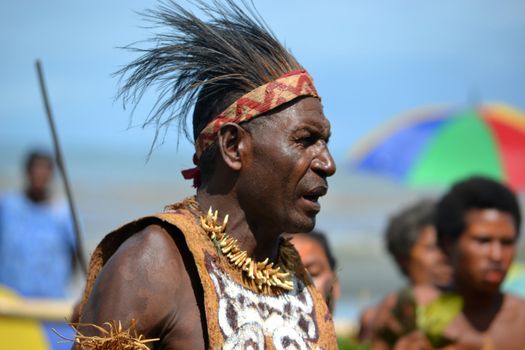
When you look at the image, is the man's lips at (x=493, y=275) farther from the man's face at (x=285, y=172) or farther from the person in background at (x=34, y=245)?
the person in background at (x=34, y=245)

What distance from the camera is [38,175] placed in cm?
1061

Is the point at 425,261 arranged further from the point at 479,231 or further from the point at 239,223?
the point at 239,223

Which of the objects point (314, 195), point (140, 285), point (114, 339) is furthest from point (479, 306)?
point (114, 339)

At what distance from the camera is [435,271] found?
8.48m

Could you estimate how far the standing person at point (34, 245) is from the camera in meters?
10.5

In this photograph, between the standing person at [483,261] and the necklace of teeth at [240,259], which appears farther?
Result: the standing person at [483,261]

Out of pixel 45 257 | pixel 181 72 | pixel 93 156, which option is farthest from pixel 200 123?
pixel 93 156

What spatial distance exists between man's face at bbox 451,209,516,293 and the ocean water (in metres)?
5.87

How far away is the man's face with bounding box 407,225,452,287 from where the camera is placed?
8453mm

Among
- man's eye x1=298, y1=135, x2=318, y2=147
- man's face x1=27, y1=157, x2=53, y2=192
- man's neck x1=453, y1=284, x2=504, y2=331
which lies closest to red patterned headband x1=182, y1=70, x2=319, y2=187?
man's eye x1=298, y1=135, x2=318, y2=147

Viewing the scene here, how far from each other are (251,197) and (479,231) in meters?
2.93

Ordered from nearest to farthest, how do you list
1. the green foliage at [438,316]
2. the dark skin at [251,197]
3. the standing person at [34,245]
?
the dark skin at [251,197]
the green foliage at [438,316]
the standing person at [34,245]

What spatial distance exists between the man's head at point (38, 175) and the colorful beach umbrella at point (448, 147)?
376 centimetres

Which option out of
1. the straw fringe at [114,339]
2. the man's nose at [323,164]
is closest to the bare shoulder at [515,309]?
the man's nose at [323,164]
